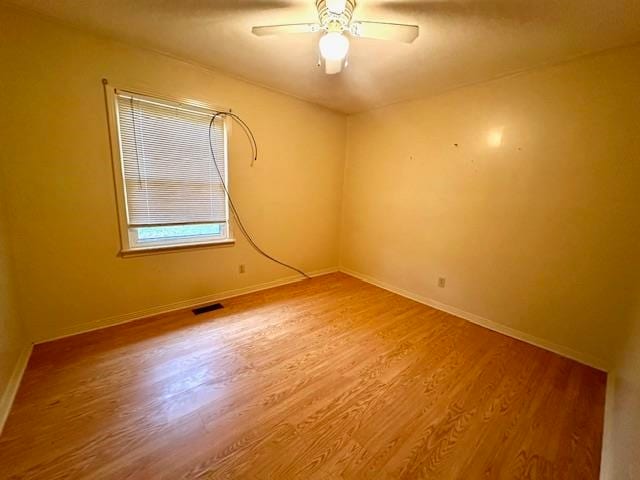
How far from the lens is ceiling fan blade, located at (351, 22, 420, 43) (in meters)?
1.46

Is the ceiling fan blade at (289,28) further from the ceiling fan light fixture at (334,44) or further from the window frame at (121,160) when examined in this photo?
the window frame at (121,160)

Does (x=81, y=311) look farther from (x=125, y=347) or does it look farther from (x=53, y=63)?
(x=53, y=63)

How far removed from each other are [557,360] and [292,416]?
7.02 feet

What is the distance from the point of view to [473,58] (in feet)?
6.76

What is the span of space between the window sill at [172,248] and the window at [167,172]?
0.02m

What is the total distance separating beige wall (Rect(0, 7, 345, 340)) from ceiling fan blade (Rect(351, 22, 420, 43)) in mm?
1586

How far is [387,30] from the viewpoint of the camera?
4.97 feet

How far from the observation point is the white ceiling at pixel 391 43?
5.03ft

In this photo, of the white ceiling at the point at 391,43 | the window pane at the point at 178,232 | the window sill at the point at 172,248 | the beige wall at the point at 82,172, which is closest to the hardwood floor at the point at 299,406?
the beige wall at the point at 82,172

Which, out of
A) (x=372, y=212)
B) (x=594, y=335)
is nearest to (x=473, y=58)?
(x=372, y=212)

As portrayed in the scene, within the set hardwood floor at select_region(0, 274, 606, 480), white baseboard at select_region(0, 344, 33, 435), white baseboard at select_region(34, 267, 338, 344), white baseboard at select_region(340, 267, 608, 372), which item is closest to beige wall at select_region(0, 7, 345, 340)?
white baseboard at select_region(34, 267, 338, 344)

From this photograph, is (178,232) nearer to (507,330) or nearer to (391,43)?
(391,43)

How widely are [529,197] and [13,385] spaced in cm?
390

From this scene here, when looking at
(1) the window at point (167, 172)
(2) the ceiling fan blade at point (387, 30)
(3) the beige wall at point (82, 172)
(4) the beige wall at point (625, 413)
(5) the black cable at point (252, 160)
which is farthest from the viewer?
(5) the black cable at point (252, 160)
